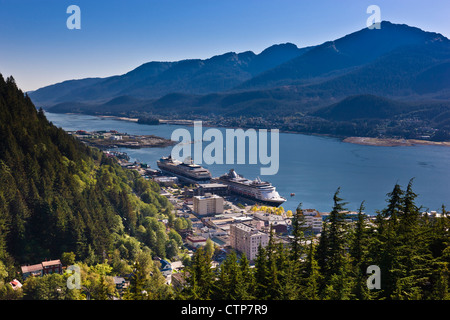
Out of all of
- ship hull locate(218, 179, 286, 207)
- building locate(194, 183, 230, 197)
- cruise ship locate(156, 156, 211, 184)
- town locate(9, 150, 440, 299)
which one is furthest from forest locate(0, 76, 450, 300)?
cruise ship locate(156, 156, 211, 184)

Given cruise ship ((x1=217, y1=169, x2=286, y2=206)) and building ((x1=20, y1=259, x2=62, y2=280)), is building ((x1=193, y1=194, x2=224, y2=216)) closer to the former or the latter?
cruise ship ((x1=217, y1=169, x2=286, y2=206))

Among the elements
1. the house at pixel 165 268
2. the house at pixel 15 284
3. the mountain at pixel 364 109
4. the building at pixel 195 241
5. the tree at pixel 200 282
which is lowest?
the building at pixel 195 241

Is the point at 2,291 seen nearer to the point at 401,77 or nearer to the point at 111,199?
the point at 111,199

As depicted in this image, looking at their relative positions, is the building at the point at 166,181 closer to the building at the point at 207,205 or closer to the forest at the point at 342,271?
the building at the point at 207,205

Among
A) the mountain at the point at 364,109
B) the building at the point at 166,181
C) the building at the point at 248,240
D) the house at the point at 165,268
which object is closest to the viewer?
the house at the point at 165,268

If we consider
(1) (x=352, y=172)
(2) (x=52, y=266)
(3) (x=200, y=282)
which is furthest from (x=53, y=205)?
(1) (x=352, y=172)

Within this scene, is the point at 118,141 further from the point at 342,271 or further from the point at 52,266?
the point at 342,271

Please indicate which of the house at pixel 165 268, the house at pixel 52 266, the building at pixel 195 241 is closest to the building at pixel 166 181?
the building at pixel 195 241
